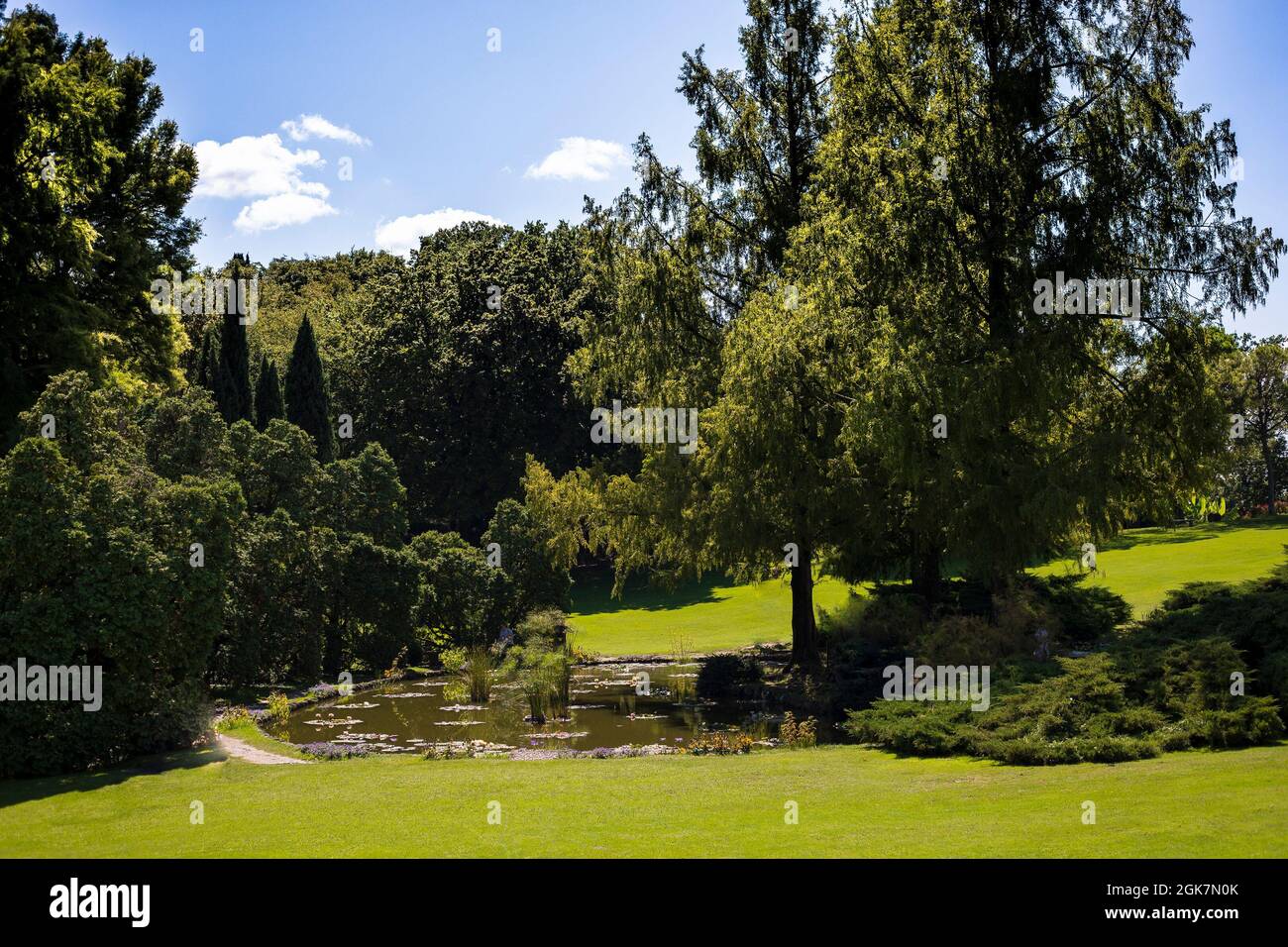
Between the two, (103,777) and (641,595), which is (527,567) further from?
(103,777)

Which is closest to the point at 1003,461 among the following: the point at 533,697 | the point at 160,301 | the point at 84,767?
the point at 533,697

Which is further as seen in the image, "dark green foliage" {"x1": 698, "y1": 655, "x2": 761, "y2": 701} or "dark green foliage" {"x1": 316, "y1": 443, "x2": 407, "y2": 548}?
"dark green foliage" {"x1": 316, "y1": 443, "x2": 407, "y2": 548}

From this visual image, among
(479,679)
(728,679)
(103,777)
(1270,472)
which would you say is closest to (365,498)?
(479,679)

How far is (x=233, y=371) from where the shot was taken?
50781 mm

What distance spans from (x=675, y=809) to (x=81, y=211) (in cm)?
2305

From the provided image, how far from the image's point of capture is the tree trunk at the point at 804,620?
83.3ft

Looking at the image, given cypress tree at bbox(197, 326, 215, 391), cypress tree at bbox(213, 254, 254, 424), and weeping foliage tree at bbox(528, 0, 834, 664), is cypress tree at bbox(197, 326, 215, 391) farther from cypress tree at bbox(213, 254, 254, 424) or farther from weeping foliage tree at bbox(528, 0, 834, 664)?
weeping foliage tree at bbox(528, 0, 834, 664)

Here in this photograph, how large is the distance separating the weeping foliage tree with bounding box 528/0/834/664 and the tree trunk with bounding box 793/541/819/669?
32 millimetres

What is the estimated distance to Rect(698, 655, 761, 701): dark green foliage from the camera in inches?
957

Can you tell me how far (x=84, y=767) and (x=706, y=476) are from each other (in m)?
13.7

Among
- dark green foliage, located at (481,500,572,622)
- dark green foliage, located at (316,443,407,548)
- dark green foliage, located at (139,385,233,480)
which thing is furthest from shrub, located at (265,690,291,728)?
dark green foliage, located at (481,500,572,622)

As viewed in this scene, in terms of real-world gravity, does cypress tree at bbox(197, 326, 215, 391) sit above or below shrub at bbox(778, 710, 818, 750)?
above

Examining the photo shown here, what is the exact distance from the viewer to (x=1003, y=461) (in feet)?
70.7
